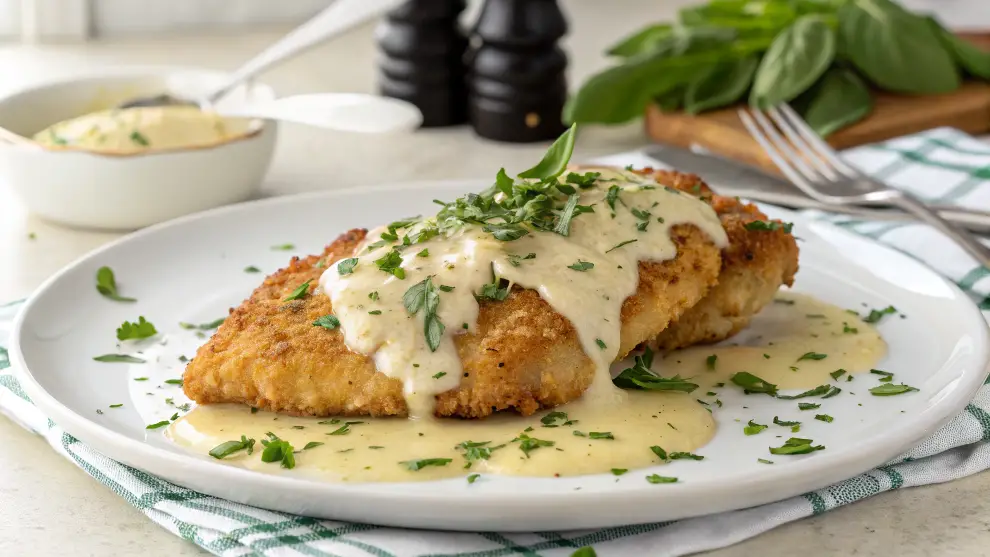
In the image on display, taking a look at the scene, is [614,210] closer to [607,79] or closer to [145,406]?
[145,406]

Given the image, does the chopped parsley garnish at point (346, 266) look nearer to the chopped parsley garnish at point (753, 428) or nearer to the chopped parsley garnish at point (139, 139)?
the chopped parsley garnish at point (753, 428)

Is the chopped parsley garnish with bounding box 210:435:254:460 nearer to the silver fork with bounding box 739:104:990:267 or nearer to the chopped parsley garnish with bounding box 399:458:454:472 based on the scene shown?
the chopped parsley garnish with bounding box 399:458:454:472

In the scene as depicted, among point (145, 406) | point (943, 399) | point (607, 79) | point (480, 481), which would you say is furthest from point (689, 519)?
point (607, 79)

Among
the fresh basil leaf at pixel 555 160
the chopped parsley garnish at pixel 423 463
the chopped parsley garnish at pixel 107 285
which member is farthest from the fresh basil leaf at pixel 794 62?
the chopped parsley garnish at pixel 423 463

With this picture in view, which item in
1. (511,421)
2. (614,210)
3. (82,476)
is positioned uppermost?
(614,210)

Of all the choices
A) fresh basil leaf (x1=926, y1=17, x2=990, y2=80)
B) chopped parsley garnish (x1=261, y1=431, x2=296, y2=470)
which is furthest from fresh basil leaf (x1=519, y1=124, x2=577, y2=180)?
fresh basil leaf (x1=926, y1=17, x2=990, y2=80)

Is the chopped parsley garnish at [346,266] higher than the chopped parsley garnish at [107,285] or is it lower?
higher
